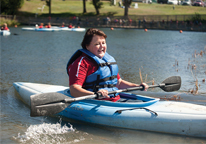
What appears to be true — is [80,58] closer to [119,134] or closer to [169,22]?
[119,134]

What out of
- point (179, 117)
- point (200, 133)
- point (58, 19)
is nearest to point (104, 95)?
point (179, 117)

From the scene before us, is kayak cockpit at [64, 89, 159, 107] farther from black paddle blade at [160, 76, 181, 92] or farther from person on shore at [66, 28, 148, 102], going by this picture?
black paddle blade at [160, 76, 181, 92]

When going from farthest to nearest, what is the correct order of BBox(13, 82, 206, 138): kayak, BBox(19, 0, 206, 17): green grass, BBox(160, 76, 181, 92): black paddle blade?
1. BBox(19, 0, 206, 17): green grass
2. BBox(160, 76, 181, 92): black paddle blade
3. BBox(13, 82, 206, 138): kayak

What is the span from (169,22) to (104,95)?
34.7m

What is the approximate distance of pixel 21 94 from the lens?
6.91 metres

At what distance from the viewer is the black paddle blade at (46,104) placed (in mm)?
4707

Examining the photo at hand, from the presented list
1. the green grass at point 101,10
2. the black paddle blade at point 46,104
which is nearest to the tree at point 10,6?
the green grass at point 101,10

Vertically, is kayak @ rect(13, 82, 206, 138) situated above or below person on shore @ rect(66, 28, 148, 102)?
below

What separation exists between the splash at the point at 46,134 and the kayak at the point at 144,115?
0.34 m

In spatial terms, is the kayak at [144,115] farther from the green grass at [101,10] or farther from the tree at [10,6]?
the tree at [10,6]

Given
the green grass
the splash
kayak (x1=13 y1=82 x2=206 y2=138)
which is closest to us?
kayak (x1=13 y1=82 x2=206 y2=138)

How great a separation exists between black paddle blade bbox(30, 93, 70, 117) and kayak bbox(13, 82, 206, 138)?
0.07 metres

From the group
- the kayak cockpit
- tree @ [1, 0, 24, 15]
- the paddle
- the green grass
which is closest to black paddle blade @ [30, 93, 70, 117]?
the paddle

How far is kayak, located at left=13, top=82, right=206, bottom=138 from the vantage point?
464 cm
